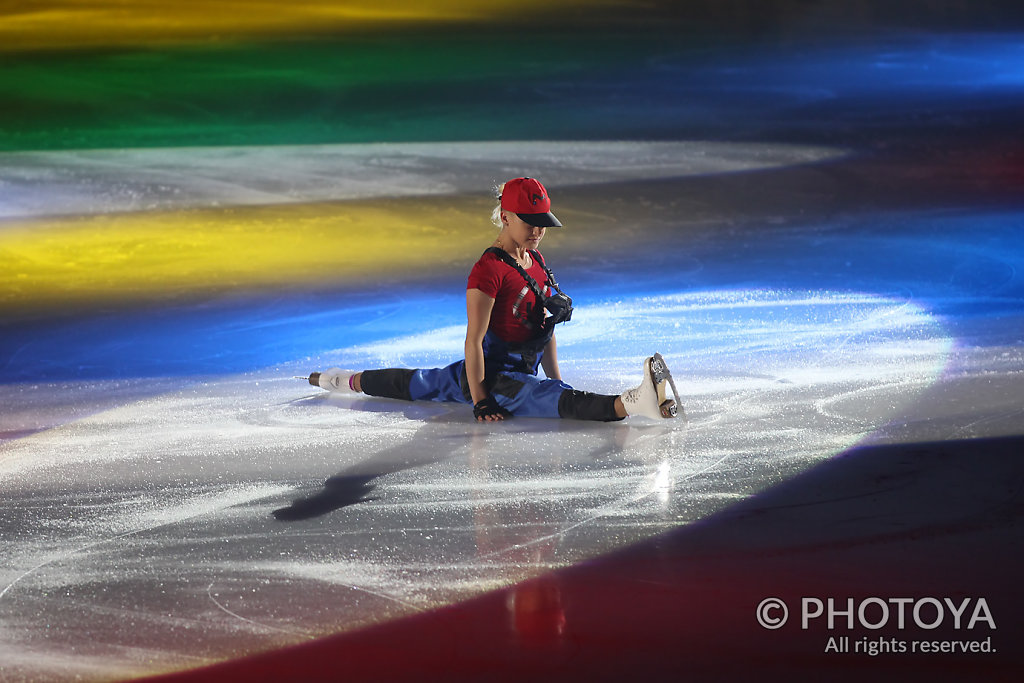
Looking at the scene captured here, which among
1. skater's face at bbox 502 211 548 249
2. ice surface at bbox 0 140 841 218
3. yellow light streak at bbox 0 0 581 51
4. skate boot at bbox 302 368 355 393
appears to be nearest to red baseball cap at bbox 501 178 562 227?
skater's face at bbox 502 211 548 249

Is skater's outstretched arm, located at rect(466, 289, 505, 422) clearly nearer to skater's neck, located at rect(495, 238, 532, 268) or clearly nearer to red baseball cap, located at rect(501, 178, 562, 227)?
skater's neck, located at rect(495, 238, 532, 268)

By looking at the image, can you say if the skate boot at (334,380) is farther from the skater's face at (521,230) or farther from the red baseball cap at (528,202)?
the red baseball cap at (528,202)

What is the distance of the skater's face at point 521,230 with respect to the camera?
15.6ft

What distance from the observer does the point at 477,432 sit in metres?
4.67

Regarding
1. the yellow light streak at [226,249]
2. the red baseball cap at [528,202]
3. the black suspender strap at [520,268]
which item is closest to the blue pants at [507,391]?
the black suspender strap at [520,268]

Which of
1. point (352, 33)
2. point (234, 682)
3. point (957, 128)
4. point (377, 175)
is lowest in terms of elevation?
point (234, 682)

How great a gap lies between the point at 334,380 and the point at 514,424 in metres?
1.15

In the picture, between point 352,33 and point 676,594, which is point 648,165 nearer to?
point 352,33

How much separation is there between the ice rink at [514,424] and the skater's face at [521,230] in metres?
0.75

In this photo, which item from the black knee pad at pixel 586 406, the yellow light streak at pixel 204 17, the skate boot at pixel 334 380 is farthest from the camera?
the yellow light streak at pixel 204 17

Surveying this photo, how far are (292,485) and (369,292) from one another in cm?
401

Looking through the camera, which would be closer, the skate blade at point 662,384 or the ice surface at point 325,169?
the skate blade at point 662,384

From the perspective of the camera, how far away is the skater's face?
476 cm

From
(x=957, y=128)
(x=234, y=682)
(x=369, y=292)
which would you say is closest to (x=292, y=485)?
(x=234, y=682)
